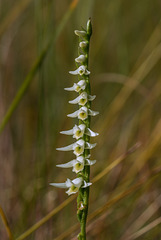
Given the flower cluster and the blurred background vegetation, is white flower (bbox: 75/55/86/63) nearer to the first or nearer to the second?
the flower cluster

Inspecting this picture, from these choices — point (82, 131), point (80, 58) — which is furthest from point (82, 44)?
point (82, 131)

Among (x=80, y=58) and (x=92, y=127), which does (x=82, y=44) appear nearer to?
(x=80, y=58)

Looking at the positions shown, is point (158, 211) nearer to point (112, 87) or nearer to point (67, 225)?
point (67, 225)

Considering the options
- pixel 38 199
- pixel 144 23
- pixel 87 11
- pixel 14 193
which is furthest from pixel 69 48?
pixel 38 199

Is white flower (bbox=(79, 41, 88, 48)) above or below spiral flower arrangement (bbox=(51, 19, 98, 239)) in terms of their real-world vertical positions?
above

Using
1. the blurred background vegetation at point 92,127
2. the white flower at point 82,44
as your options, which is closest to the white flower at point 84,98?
the white flower at point 82,44

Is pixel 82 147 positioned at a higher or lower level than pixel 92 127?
higher

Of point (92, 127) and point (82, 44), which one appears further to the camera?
point (92, 127)

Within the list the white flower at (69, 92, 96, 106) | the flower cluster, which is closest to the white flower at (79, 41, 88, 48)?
the flower cluster

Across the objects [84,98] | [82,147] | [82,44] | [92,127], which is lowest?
[92,127]
